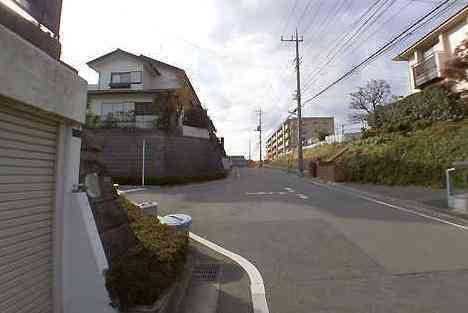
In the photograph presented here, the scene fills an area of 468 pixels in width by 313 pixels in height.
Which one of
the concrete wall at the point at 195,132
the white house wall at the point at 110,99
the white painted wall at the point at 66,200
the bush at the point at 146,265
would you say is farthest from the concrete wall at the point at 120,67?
the white painted wall at the point at 66,200

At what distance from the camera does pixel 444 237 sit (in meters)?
6.67

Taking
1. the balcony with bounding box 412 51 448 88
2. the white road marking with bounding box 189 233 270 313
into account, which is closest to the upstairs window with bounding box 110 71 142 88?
the balcony with bounding box 412 51 448 88

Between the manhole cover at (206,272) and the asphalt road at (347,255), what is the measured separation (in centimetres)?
73

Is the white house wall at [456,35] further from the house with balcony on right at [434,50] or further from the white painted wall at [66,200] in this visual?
the white painted wall at [66,200]

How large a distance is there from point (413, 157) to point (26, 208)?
16970mm

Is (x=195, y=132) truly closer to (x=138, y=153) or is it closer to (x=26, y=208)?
(x=138, y=153)

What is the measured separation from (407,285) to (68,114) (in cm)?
493

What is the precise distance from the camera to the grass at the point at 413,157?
14.0 meters

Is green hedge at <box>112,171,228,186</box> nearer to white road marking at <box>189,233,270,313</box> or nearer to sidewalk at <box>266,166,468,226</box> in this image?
sidewalk at <box>266,166,468,226</box>

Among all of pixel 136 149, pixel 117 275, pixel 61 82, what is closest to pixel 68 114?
pixel 61 82

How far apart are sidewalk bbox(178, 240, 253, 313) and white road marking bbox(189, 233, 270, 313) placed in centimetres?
7

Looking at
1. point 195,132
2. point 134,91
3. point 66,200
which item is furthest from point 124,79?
point 66,200

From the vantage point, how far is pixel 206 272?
4.97 metres

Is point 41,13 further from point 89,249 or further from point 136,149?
point 136,149
